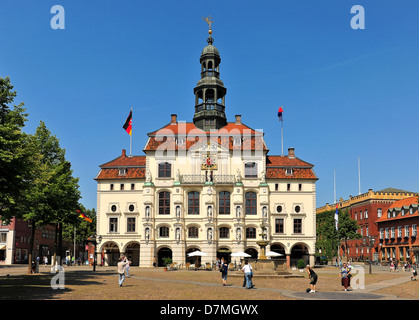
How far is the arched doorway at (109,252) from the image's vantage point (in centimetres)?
6775

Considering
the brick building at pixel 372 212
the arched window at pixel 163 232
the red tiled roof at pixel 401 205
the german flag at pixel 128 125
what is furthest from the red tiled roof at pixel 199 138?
the brick building at pixel 372 212

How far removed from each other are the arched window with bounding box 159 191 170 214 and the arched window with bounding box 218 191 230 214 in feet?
25.1

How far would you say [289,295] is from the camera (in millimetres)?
23281

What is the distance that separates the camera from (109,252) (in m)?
68.1

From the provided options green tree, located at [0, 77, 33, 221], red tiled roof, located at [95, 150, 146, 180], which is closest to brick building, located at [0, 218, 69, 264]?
red tiled roof, located at [95, 150, 146, 180]

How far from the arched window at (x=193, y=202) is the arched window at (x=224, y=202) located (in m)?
3.35

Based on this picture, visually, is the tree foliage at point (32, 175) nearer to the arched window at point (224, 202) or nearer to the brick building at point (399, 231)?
the arched window at point (224, 202)

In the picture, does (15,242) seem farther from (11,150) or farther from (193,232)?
(11,150)

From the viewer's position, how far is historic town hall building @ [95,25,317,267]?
2564 inches

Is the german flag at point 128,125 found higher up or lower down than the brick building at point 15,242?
higher up

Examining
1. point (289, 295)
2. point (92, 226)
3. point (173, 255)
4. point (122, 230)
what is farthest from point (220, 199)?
point (92, 226)

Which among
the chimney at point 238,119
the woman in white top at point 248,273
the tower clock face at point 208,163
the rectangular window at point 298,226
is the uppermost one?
the chimney at point 238,119
